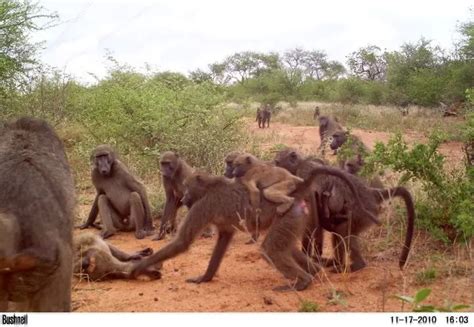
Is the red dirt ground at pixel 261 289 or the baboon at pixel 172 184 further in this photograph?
the baboon at pixel 172 184

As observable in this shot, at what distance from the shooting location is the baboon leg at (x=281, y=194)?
5047mm

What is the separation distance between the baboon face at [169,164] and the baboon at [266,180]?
1545 millimetres

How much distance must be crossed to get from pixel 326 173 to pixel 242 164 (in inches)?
41.7

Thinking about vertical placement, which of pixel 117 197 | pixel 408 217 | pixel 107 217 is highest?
pixel 117 197

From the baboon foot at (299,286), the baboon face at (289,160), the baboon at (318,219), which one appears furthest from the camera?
the baboon face at (289,160)

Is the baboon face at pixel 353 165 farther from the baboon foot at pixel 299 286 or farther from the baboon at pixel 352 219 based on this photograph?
the baboon foot at pixel 299 286

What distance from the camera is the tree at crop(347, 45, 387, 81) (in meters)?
35.2

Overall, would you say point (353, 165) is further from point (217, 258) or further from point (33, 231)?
point (33, 231)

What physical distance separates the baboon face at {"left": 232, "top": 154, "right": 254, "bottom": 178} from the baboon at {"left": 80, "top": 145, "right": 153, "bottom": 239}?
2096mm

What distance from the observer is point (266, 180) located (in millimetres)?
5465

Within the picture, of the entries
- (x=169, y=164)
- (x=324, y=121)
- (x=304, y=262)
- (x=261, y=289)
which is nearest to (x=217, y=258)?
(x=261, y=289)

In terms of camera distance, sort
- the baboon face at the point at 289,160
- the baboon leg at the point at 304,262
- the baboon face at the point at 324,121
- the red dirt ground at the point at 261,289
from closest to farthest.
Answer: the red dirt ground at the point at 261,289
the baboon leg at the point at 304,262
the baboon face at the point at 289,160
the baboon face at the point at 324,121

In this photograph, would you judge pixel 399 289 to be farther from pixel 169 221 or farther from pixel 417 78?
pixel 417 78

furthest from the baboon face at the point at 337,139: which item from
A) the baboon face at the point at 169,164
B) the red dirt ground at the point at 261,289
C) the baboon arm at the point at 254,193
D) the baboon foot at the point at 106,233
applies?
the baboon arm at the point at 254,193
